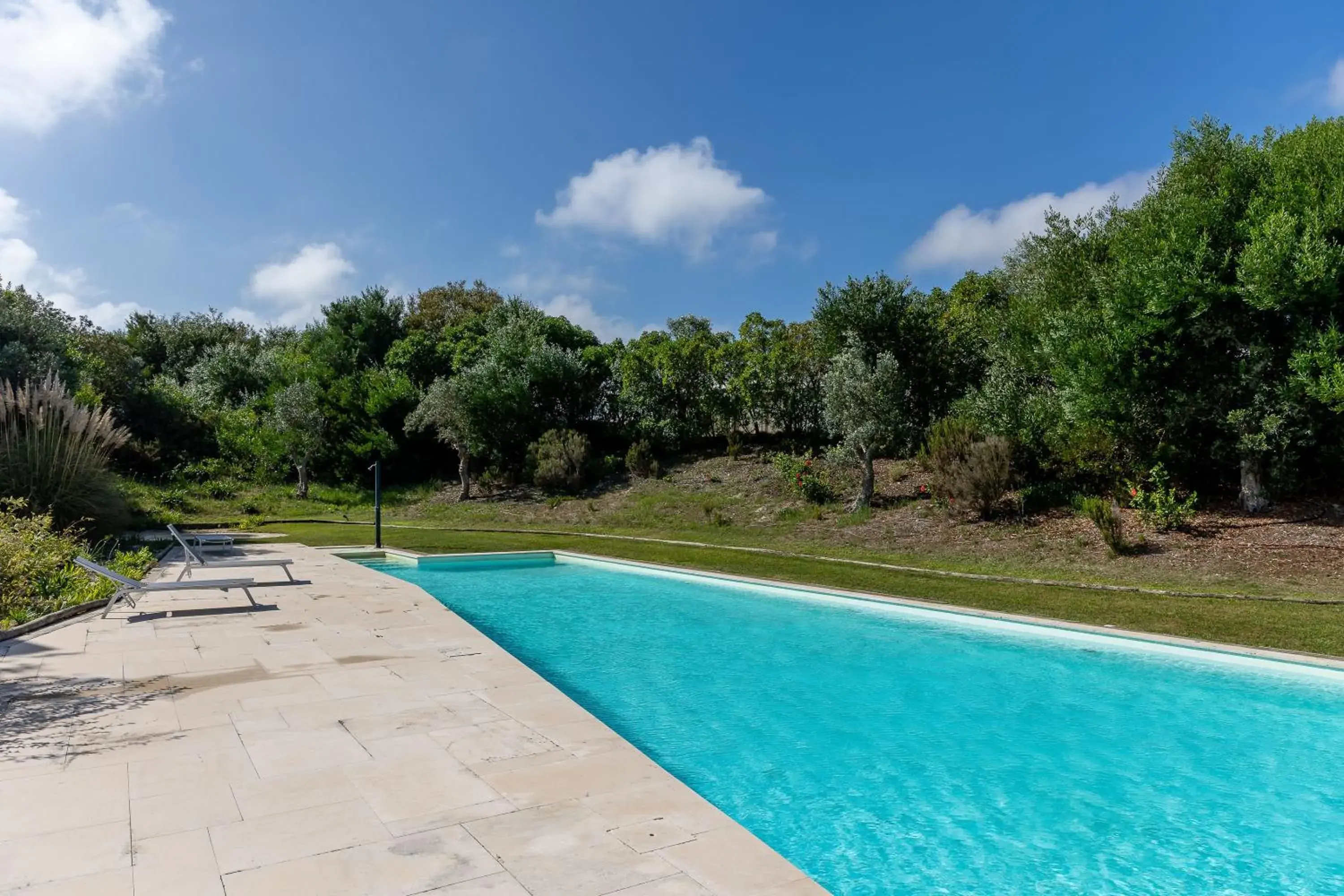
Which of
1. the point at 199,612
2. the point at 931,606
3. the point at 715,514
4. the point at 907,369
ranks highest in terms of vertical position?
the point at 907,369

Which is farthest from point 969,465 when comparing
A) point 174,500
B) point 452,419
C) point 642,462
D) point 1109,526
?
point 174,500

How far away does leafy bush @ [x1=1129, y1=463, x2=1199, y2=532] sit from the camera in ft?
44.9

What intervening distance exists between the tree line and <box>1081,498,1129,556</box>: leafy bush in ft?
6.70

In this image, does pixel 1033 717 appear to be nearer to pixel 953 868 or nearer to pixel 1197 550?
pixel 953 868

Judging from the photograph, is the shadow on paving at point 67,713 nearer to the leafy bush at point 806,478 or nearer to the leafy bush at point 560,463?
the leafy bush at point 806,478

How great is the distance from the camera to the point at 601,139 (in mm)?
20375

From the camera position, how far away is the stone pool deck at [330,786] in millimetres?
2891

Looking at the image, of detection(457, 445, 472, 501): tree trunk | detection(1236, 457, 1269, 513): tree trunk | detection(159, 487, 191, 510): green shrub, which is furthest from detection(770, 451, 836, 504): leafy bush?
detection(159, 487, 191, 510): green shrub

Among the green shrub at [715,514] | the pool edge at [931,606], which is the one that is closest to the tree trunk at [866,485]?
the green shrub at [715,514]

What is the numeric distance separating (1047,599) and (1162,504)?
5629 millimetres

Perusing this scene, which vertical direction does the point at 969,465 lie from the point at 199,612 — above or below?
above

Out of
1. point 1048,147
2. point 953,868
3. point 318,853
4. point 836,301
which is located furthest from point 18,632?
point 1048,147

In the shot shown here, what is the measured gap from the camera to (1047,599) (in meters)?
10.2

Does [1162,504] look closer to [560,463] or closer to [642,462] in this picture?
[642,462]
